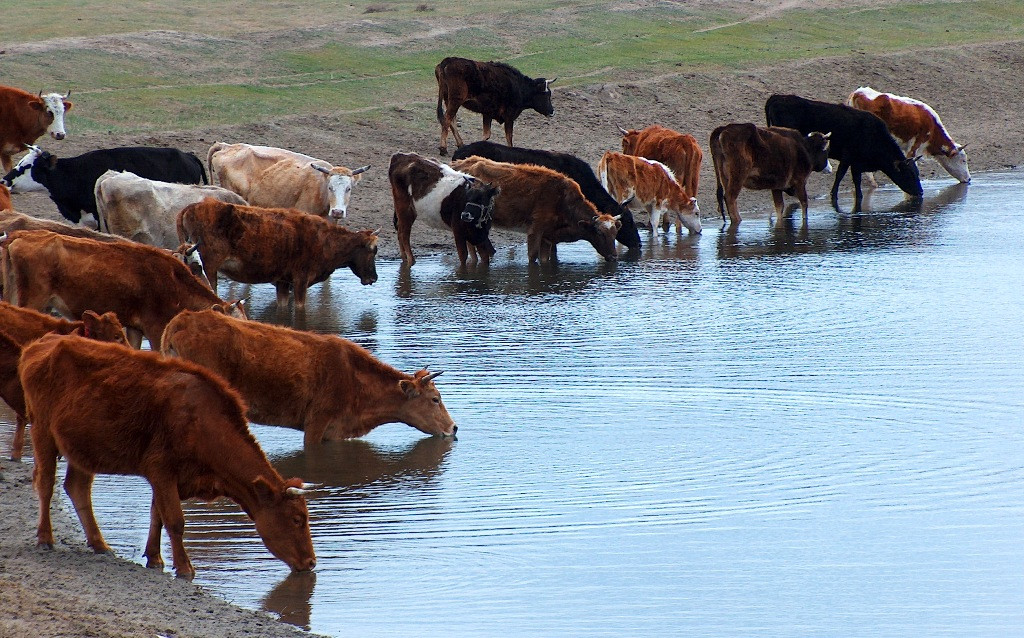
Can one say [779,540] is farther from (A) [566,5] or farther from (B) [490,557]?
(A) [566,5]

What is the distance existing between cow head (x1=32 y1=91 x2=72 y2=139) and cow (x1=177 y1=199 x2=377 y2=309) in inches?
246

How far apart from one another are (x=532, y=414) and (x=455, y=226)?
7487 mm

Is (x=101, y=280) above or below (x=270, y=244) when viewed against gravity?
above

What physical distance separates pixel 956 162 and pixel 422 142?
30.8 ft

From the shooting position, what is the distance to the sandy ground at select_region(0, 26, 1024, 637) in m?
5.89

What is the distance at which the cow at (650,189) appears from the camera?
62.1ft

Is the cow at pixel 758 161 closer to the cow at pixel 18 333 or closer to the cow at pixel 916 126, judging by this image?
the cow at pixel 916 126

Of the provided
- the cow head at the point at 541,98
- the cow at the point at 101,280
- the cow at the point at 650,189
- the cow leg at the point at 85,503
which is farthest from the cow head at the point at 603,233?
the cow leg at the point at 85,503

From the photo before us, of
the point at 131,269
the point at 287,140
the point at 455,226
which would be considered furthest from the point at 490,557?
the point at 287,140

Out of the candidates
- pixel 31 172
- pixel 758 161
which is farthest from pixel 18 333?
pixel 758 161

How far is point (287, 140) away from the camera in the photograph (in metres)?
21.6

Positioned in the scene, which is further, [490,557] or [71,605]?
[490,557]

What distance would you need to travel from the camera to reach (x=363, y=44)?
31312 millimetres

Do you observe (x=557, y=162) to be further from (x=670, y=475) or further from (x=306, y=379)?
(x=670, y=475)
